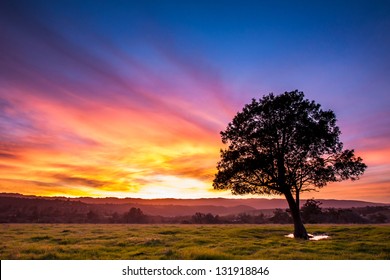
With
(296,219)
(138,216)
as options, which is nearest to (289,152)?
(296,219)

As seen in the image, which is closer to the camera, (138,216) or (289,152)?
(289,152)

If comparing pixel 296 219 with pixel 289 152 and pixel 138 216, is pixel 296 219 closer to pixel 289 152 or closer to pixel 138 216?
pixel 289 152

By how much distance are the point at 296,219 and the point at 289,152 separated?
23.6ft

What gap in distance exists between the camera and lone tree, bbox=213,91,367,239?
31719mm

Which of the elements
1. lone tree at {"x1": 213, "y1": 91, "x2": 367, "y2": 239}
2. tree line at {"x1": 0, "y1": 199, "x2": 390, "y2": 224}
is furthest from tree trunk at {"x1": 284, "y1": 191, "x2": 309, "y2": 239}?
tree line at {"x1": 0, "y1": 199, "x2": 390, "y2": 224}

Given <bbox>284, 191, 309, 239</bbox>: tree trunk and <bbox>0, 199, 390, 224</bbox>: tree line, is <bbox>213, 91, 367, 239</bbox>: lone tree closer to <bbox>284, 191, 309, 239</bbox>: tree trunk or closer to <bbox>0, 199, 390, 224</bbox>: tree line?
<bbox>284, 191, 309, 239</bbox>: tree trunk

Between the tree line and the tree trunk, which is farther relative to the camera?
the tree line

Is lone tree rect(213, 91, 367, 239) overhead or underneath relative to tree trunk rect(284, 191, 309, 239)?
overhead

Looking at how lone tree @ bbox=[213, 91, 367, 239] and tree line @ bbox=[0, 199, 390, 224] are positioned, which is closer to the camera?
lone tree @ bbox=[213, 91, 367, 239]

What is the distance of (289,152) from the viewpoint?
106 feet

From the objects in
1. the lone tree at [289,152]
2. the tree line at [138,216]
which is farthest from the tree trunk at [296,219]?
the tree line at [138,216]

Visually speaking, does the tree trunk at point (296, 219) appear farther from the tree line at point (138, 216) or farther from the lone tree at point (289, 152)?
the tree line at point (138, 216)

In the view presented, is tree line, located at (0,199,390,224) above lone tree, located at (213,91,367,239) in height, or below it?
below
